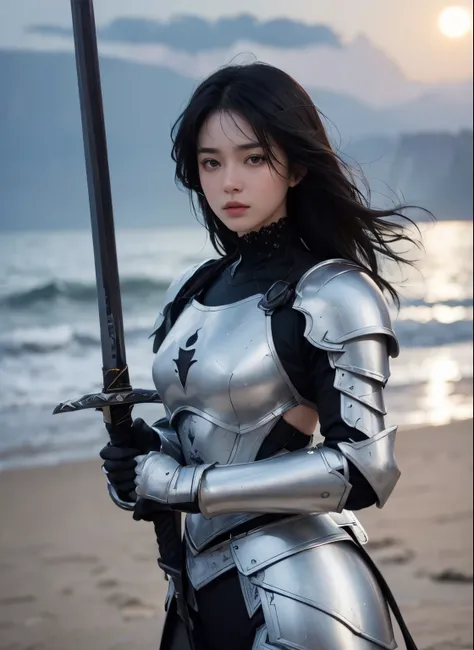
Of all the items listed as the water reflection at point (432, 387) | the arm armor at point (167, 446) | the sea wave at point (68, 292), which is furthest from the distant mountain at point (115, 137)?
the arm armor at point (167, 446)

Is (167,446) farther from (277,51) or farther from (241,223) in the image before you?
(277,51)

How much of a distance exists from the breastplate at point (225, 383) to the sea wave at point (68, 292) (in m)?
4.60

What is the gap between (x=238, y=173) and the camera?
4.56 feet

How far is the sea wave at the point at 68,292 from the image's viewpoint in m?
6.25

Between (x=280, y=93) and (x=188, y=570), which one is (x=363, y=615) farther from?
(x=280, y=93)

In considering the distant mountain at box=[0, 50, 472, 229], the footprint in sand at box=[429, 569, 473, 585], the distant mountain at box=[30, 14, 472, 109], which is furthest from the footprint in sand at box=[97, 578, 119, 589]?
the distant mountain at box=[30, 14, 472, 109]

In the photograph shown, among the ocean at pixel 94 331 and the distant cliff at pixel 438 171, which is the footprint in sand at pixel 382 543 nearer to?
the ocean at pixel 94 331

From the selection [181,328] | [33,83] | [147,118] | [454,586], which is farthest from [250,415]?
[147,118]

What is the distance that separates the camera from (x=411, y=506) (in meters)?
4.07

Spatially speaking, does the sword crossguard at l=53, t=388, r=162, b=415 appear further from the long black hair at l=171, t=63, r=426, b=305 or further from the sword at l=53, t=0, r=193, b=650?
the long black hair at l=171, t=63, r=426, b=305

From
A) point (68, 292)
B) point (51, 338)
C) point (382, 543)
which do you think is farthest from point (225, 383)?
point (68, 292)

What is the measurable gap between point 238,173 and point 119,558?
2492 millimetres

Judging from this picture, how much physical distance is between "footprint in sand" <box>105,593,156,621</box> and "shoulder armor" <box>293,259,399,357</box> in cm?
204

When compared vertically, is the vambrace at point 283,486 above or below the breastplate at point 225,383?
below
